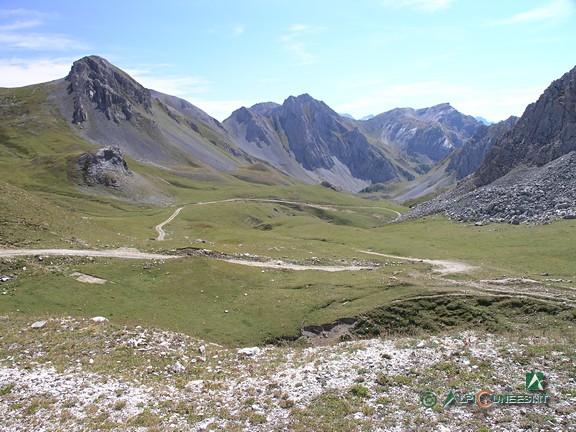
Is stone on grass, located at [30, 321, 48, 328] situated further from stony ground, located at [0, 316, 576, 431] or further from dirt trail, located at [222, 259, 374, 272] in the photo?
dirt trail, located at [222, 259, 374, 272]

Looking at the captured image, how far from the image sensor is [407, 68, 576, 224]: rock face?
11310 centimetres

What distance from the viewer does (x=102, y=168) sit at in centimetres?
18688

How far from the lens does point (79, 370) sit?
81.4 feet

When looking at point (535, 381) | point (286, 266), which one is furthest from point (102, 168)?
point (535, 381)

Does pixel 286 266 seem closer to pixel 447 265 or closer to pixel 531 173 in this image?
pixel 447 265

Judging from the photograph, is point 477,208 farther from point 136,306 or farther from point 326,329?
point 136,306

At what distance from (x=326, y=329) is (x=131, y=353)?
19683 mm

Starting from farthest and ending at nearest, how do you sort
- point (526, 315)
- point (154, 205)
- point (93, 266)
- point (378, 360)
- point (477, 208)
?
point (154, 205) → point (477, 208) → point (93, 266) → point (526, 315) → point (378, 360)

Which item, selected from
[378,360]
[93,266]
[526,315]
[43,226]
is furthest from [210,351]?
[43,226]

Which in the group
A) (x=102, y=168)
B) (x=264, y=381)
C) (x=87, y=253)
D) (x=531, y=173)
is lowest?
(x=264, y=381)

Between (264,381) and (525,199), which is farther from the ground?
(525,199)

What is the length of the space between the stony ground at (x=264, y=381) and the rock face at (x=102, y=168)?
16285 cm

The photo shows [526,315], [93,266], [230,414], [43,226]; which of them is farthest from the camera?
[43,226]

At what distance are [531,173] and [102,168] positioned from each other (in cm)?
17938
